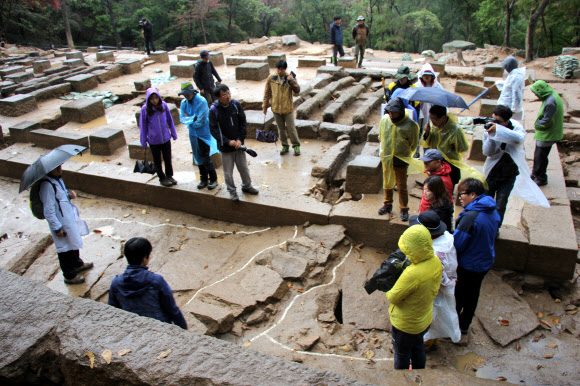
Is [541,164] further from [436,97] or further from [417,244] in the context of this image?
[417,244]

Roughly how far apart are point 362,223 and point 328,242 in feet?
1.81

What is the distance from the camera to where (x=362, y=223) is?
5.39 metres

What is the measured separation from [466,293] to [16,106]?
12.6m

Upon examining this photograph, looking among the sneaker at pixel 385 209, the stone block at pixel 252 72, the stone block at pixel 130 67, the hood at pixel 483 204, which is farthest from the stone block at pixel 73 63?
the hood at pixel 483 204

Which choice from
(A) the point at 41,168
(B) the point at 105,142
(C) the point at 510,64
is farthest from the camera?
(B) the point at 105,142

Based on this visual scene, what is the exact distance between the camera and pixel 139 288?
3.02m

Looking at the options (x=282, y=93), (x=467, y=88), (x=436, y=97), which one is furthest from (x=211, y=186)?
(x=467, y=88)

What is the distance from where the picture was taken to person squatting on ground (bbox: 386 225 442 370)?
299cm

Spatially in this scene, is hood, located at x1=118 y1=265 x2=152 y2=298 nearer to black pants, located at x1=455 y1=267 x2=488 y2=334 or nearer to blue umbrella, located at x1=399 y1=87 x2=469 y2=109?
black pants, located at x1=455 y1=267 x2=488 y2=334

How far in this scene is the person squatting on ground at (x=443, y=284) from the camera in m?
3.31

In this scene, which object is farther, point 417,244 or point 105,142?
point 105,142

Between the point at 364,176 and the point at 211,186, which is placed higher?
the point at 364,176

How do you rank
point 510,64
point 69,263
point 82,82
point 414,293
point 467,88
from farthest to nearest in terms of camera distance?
point 82,82 < point 467,88 < point 510,64 < point 69,263 < point 414,293

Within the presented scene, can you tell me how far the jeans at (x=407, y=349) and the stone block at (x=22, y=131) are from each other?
952 cm
